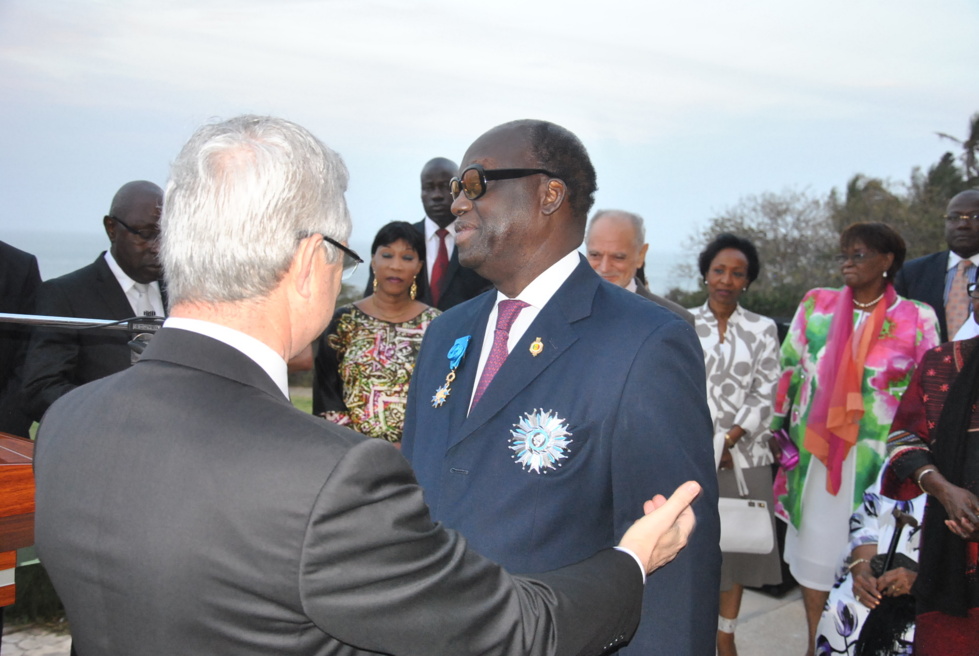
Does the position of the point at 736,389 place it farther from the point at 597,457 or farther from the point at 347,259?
the point at 347,259

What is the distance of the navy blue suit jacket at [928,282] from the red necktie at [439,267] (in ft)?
9.71

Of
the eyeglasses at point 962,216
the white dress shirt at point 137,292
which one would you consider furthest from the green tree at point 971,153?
the white dress shirt at point 137,292

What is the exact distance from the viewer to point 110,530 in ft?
3.94

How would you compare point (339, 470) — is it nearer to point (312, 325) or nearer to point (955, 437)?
point (312, 325)

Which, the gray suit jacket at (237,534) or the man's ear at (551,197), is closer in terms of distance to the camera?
the gray suit jacket at (237,534)

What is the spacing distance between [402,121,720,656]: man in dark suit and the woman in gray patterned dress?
8.57 feet

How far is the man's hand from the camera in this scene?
1.57 meters

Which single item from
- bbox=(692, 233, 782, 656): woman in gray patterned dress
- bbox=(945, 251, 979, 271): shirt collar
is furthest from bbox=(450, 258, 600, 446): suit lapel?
bbox=(945, 251, 979, 271): shirt collar

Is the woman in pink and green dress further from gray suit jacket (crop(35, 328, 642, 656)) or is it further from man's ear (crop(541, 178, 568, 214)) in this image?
gray suit jacket (crop(35, 328, 642, 656))

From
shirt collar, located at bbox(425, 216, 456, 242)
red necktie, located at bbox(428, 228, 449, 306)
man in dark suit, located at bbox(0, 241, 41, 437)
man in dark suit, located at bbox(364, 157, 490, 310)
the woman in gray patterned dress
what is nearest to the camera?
man in dark suit, located at bbox(0, 241, 41, 437)

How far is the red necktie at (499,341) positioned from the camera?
7.22ft

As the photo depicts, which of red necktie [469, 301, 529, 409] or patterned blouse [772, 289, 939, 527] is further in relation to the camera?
patterned blouse [772, 289, 939, 527]

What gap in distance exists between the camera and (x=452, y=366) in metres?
2.29

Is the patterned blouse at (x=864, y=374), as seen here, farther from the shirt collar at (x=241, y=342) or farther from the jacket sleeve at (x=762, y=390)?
the shirt collar at (x=241, y=342)
